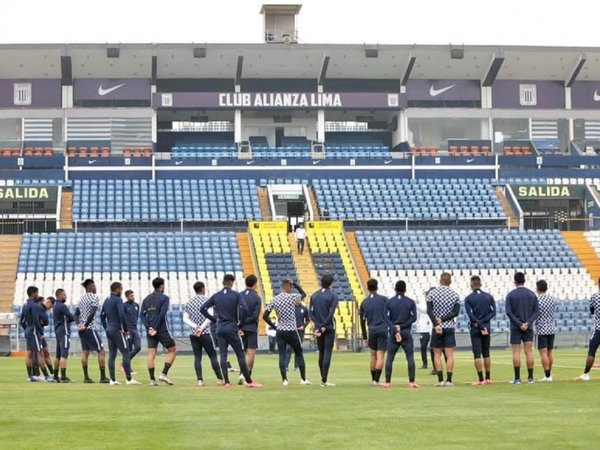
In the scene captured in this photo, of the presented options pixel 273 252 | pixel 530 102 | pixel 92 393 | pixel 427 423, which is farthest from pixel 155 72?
pixel 427 423

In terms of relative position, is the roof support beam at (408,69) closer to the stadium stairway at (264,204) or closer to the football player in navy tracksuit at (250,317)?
the stadium stairway at (264,204)

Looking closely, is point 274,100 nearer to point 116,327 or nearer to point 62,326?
point 62,326

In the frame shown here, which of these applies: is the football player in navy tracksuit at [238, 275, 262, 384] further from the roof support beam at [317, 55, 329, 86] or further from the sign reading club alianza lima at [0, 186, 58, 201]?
the roof support beam at [317, 55, 329, 86]

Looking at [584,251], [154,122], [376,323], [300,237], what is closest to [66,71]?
[154,122]

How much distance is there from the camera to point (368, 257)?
60469 mm

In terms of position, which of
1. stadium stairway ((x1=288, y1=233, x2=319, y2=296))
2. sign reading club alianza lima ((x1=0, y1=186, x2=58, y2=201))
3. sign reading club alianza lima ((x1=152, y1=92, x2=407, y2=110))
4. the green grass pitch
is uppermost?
sign reading club alianza lima ((x1=152, y1=92, x2=407, y2=110))

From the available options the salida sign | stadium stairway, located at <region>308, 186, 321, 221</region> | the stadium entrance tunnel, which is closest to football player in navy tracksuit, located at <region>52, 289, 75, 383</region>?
stadium stairway, located at <region>308, 186, 321, 221</region>

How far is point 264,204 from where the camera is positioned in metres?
65.6

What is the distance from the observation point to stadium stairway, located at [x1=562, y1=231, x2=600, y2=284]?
61.0m

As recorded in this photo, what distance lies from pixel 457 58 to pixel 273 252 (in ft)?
54.3

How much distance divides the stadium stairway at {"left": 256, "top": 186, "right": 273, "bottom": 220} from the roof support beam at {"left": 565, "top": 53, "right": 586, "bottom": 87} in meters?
18.6

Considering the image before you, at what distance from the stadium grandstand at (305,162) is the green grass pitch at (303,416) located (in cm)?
3308

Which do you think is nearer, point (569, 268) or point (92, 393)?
point (92, 393)

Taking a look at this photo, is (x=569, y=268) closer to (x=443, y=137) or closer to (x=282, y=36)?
(x=443, y=137)
